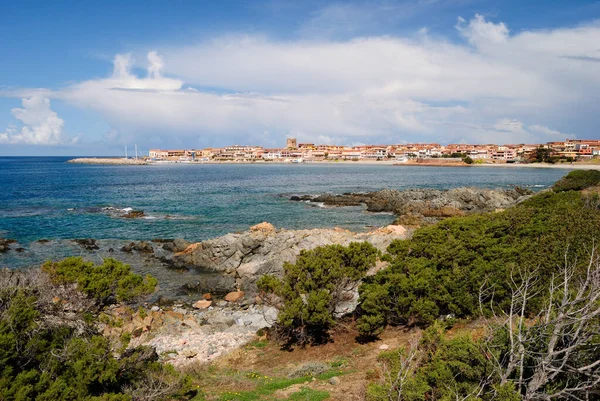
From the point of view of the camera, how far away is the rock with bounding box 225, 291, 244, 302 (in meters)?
21.4

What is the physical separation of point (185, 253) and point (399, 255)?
18.6m

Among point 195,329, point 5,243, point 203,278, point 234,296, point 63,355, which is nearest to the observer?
point 63,355

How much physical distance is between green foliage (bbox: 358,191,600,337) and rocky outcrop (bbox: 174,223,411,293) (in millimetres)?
9790

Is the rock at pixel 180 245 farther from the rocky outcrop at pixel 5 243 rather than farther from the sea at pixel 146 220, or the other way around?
the rocky outcrop at pixel 5 243

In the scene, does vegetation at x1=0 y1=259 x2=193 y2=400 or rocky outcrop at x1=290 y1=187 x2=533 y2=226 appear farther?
rocky outcrop at x1=290 y1=187 x2=533 y2=226

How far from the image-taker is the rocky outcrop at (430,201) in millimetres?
45466

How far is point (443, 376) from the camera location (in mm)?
7758

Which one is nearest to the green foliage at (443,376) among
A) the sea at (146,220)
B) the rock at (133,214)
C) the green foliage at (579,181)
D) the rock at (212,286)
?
the rock at (212,286)

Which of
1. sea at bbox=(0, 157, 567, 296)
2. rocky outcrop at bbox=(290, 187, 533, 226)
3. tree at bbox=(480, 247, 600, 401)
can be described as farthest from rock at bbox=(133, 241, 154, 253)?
tree at bbox=(480, 247, 600, 401)

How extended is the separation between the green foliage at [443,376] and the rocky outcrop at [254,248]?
53.4 feet

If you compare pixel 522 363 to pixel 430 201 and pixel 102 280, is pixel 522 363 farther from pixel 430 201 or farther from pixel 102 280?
pixel 430 201

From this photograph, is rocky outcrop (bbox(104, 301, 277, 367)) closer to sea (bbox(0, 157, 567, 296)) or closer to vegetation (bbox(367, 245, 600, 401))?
sea (bbox(0, 157, 567, 296))

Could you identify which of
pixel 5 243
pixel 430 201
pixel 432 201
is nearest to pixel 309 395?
pixel 5 243

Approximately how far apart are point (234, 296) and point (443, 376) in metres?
15.3
